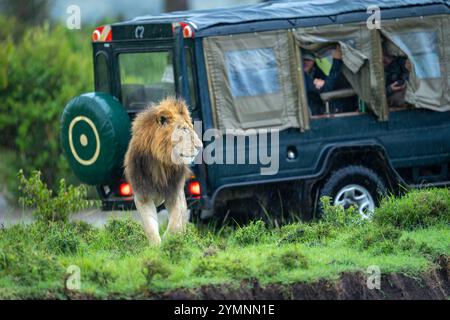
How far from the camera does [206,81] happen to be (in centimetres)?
1091

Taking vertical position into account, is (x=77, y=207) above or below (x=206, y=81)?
below

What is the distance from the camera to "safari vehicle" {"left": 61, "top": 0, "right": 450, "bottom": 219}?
10.9m

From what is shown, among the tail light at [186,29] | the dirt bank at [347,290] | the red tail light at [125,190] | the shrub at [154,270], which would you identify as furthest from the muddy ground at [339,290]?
the red tail light at [125,190]

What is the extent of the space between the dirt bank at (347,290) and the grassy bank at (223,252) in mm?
48

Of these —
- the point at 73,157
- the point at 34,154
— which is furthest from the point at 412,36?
the point at 34,154

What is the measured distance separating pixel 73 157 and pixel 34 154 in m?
4.95

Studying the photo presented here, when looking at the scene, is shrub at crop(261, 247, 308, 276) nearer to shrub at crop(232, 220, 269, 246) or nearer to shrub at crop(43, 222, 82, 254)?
shrub at crop(232, 220, 269, 246)

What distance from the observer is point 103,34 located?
11.8 metres

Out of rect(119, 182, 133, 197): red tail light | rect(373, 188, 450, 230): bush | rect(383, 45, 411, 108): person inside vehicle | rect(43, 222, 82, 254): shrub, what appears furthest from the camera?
rect(383, 45, 411, 108): person inside vehicle

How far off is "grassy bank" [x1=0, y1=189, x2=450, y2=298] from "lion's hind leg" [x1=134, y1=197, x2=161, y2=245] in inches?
4.8

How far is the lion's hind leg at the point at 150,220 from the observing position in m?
9.19

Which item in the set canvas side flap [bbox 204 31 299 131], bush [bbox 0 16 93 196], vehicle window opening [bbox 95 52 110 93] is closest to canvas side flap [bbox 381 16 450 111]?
canvas side flap [bbox 204 31 299 131]

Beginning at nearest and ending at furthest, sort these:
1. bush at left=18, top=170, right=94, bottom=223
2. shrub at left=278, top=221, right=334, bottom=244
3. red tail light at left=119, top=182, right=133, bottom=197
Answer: shrub at left=278, top=221, right=334, bottom=244 → bush at left=18, top=170, right=94, bottom=223 → red tail light at left=119, top=182, right=133, bottom=197
